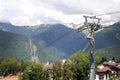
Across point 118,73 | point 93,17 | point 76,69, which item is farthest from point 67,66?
point 93,17

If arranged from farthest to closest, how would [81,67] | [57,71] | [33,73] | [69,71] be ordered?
1. [33,73]
2. [57,71]
3. [81,67]
4. [69,71]

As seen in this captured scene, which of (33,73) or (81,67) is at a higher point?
(81,67)

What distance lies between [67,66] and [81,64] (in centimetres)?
554

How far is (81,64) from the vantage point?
139125 mm

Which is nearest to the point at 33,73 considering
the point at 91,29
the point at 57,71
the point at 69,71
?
the point at 57,71

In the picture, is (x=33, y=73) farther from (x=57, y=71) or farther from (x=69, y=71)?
(x=69, y=71)

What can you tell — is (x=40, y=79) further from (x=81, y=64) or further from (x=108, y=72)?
(x=108, y=72)

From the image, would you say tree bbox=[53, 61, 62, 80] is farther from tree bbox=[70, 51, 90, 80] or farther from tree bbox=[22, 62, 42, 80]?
tree bbox=[22, 62, 42, 80]

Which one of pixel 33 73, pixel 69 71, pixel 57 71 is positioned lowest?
pixel 69 71

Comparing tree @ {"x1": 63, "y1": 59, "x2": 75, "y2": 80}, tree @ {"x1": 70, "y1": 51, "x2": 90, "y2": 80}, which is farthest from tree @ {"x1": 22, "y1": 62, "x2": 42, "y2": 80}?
tree @ {"x1": 70, "y1": 51, "x2": 90, "y2": 80}

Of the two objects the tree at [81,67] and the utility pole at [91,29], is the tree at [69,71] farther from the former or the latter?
the utility pole at [91,29]

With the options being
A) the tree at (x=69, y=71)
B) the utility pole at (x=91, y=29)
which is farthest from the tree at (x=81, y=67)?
the utility pole at (x=91, y=29)

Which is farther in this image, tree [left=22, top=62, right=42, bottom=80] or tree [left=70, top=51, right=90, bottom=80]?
tree [left=22, top=62, right=42, bottom=80]

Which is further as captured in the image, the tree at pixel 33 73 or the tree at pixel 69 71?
the tree at pixel 33 73
